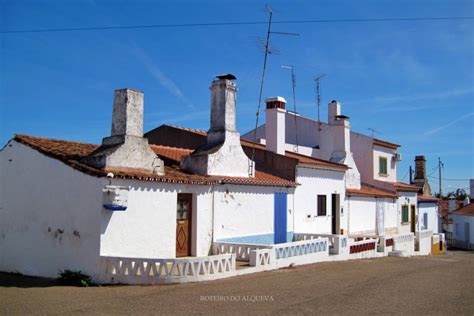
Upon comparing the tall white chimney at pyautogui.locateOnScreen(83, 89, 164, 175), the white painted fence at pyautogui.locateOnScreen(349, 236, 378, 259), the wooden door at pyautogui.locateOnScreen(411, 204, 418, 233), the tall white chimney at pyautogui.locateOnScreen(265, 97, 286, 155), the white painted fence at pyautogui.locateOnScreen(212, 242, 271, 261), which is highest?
the tall white chimney at pyautogui.locateOnScreen(265, 97, 286, 155)

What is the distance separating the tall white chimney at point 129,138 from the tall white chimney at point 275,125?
7.10 metres

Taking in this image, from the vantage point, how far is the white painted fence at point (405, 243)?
2070 centimetres

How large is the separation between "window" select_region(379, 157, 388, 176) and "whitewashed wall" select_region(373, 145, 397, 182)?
7.3 inches

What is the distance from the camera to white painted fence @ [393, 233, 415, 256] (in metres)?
20.7

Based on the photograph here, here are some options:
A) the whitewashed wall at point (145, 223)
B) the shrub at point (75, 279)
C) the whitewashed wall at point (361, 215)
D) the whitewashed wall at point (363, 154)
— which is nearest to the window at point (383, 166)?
the whitewashed wall at point (363, 154)

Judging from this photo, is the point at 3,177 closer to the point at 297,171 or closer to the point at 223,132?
the point at 223,132

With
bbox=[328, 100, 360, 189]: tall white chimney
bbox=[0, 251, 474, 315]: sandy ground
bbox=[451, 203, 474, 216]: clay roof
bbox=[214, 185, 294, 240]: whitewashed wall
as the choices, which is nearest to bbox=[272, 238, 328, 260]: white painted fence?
bbox=[0, 251, 474, 315]: sandy ground

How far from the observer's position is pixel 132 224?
38.5 ft

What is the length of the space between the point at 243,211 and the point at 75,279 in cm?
593

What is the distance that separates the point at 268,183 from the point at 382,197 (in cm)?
1074

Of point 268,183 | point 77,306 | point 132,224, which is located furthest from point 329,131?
point 77,306

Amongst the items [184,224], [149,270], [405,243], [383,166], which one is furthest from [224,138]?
[383,166]

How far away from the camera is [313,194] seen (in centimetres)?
1895

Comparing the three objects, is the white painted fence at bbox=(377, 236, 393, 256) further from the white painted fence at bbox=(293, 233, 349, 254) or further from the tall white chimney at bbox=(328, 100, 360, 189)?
the tall white chimney at bbox=(328, 100, 360, 189)
